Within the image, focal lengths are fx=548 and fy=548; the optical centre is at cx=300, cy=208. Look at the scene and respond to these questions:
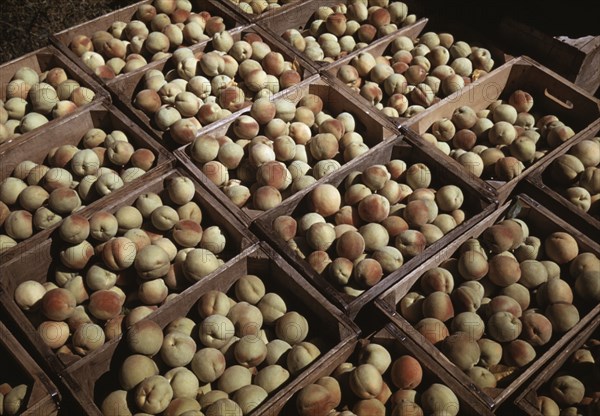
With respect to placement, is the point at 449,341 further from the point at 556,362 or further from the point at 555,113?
the point at 555,113

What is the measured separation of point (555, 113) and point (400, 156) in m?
0.94

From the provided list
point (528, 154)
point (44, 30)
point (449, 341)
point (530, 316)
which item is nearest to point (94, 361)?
point (449, 341)

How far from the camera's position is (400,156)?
250cm

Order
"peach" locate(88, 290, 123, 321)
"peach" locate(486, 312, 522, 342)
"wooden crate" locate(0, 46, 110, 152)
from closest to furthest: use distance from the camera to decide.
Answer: "peach" locate(486, 312, 522, 342)
"peach" locate(88, 290, 123, 321)
"wooden crate" locate(0, 46, 110, 152)

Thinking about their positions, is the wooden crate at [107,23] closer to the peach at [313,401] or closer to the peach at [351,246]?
the peach at [351,246]

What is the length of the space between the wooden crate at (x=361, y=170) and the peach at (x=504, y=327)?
1.08 feet

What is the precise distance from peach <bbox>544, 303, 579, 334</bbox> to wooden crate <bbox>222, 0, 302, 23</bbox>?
2.18 meters

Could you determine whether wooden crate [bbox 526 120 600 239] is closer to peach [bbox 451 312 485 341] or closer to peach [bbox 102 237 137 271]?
peach [bbox 451 312 485 341]

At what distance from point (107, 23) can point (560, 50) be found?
2.53 metres

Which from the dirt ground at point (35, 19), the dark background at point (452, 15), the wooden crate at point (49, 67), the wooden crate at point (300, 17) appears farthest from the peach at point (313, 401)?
the dirt ground at point (35, 19)

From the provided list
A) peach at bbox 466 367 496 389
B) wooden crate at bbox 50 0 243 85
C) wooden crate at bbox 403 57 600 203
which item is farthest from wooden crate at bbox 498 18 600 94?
peach at bbox 466 367 496 389

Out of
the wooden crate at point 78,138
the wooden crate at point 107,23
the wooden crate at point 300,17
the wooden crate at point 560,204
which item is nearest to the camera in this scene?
the wooden crate at point 560,204

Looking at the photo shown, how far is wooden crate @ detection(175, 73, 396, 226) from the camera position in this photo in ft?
7.41

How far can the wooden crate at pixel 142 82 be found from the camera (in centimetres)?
256
